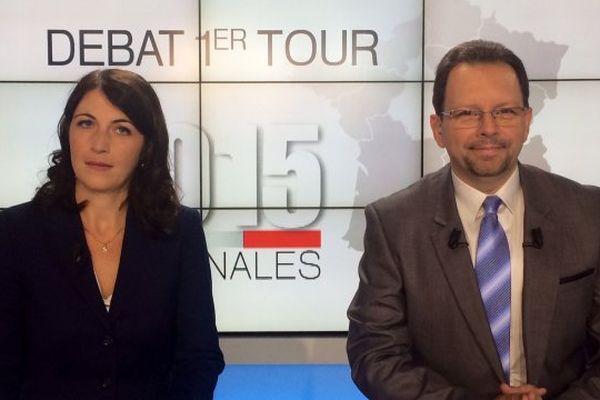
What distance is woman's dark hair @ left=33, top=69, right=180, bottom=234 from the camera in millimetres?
2031

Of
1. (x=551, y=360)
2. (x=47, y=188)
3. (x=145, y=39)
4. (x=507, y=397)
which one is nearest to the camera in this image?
(x=507, y=397)

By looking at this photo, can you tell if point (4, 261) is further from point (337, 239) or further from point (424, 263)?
point (337, 239)

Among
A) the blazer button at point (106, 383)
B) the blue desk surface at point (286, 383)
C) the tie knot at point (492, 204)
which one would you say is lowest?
the blue desk surface at point (286, 383)

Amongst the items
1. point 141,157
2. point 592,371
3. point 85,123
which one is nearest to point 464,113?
point 592,371

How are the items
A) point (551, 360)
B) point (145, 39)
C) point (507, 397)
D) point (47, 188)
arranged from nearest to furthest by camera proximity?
point (507, 397)
point (551, 360)
point (47, 188)
point (145, 39)

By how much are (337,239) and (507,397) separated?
83.5 inches

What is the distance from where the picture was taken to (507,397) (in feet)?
5.94

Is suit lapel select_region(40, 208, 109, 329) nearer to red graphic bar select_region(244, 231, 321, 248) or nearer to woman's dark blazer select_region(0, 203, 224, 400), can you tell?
woman's dark blazer select_region(0, 203, 224, 400)

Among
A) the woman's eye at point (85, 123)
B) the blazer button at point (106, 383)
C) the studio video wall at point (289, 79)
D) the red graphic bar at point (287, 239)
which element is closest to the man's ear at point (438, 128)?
the woman's eye at point (85, 123)

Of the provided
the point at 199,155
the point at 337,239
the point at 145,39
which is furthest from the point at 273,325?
the point at 145,39

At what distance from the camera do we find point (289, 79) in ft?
12.6

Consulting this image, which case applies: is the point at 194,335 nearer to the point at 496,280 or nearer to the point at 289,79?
the point at 496,280

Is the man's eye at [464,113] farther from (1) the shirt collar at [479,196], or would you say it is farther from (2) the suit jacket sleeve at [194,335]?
(2) the suit jacket sleeve at [194,335]

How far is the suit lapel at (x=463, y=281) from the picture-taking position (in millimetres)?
1915
